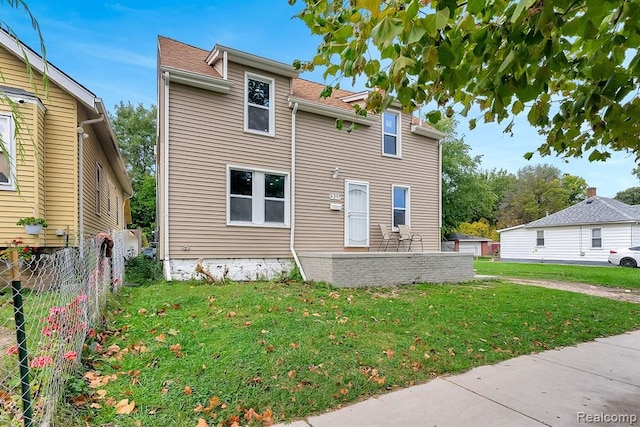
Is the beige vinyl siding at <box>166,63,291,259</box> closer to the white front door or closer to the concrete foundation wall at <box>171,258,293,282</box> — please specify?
the concrete foundation wall at <box>171,258,293,282</box>

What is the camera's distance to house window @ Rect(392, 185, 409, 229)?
12.2m

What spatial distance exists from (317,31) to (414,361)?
3.44 metres

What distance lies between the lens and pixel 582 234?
73.3 ft

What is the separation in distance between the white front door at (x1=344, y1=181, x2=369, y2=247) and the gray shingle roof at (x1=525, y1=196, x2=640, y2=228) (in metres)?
18.0

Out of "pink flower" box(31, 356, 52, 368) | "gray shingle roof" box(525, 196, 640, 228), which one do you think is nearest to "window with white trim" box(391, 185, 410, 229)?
"pink flower" box(31, 356, 52, 368)

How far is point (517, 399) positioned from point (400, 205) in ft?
30.9

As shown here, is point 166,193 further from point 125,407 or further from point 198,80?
point 125,407

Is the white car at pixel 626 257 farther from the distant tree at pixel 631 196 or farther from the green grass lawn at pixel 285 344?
the distant tree at pixel 631 196

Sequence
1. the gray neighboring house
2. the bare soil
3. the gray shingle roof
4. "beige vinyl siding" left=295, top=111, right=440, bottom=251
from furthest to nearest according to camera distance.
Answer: the gray shingle roof < the gray neighboring house < "beige vinyl siding" left=295, top=111, right=440, bottom=251 < the bare soil

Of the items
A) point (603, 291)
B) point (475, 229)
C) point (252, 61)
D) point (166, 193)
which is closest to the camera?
point (166, 193)

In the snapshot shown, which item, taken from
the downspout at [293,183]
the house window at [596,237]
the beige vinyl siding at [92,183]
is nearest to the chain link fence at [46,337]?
the beige vinyl siding at [92,183]

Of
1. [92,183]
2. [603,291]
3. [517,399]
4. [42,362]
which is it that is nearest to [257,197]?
[92,183]

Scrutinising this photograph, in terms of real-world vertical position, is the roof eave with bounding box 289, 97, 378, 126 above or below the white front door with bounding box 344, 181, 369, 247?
above

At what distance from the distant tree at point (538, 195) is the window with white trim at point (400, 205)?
33755mm
